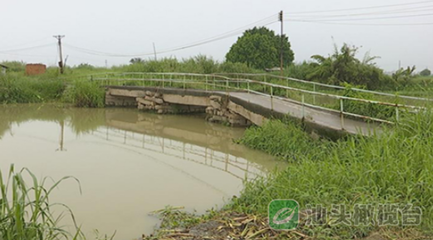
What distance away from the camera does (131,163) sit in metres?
7.95

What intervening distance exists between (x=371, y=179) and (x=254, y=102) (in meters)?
6.82

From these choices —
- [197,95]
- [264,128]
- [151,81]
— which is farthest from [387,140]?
[151,81]

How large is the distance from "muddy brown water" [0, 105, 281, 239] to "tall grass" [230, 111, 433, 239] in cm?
100

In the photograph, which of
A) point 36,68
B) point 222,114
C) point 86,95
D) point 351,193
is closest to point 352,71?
point 222,114

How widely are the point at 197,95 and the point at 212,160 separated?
624cm

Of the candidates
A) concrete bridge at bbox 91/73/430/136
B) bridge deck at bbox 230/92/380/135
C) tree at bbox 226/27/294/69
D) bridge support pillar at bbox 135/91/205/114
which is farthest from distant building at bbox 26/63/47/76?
bridge deck at bbox 230/92/380/135

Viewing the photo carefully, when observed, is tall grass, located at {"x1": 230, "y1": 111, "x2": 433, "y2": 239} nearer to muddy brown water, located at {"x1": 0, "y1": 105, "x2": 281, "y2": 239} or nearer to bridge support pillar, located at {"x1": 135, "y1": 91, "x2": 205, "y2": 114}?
muddy brown water, located at {"x1": 0, "y1": 105, "x2": 281, "y2": 239}

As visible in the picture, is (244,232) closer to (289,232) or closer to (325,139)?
(289,232)

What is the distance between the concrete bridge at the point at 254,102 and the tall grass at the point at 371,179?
491 millimetres

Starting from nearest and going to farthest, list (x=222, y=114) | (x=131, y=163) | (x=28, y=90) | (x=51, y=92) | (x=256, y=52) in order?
(x=131, y=163) < (x=222, y=114) < (x=28, y=90) < (x=51, y=92) < (x=256, y=52)

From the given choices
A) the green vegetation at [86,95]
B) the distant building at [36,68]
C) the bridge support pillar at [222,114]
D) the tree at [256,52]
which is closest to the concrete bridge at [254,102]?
the bridge support pillar at [222,114]

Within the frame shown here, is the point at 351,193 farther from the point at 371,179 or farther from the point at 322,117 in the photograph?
the point at 322,117

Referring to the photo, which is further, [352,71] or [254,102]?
[352,71]

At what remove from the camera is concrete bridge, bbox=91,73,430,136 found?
22.8 ft
